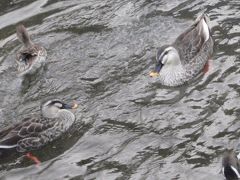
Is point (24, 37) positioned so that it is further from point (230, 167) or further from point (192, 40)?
point (230, 167)

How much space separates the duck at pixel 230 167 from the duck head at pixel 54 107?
316 cm

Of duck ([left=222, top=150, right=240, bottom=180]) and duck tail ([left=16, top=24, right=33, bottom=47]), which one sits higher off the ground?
duck tail ([left=16, top=24, right=33, bottom=47])

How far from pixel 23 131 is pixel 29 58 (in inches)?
97.5

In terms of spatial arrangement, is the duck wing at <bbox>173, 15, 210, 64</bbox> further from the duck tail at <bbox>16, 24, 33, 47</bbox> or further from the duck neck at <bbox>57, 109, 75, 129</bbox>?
the duck tail at <bbox>16, 24, 33, 47</bbox>

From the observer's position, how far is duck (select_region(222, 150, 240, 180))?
335 inches

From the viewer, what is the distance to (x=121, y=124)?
1054cm

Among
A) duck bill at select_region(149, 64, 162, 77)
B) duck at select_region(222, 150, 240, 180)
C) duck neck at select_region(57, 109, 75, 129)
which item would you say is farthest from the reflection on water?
duck at select_region(222, 150, 240, 180)

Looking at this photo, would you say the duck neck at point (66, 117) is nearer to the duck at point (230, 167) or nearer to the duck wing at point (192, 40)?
the duck wing at point (192, 40)

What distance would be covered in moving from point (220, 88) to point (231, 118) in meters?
0.96

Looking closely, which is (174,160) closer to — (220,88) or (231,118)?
(231,118)

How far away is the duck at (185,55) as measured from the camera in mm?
11609

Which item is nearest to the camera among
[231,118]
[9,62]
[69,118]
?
[231,118]

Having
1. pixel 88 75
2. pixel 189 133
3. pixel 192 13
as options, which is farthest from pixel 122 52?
pixel 189 133

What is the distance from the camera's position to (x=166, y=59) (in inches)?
462
